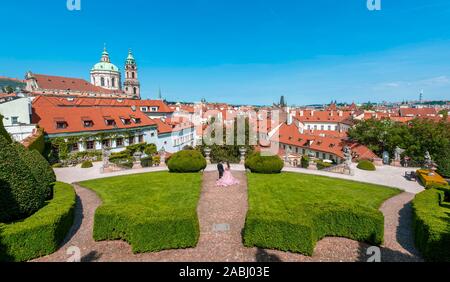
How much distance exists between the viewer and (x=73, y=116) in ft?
105

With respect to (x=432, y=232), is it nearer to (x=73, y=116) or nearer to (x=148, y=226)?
(x=148, y=226)

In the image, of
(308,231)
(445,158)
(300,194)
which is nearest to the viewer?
(308,231)

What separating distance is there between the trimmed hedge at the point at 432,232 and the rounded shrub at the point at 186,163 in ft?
46.1

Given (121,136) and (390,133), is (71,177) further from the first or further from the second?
(390,133)

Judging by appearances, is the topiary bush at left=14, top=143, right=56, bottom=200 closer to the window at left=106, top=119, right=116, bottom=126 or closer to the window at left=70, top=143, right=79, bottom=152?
the window at left=70, top=143, right=79, bottom=152

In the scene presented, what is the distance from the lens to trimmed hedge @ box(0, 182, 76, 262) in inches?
298

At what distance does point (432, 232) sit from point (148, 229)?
31.1 feet

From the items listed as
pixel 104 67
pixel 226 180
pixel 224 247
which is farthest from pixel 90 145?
pixel 104 67

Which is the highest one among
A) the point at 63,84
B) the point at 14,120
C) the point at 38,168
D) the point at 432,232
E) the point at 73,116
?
the point at 63,84

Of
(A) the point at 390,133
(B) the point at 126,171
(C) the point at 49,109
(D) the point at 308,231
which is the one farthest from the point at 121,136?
(A) the point at 390,133

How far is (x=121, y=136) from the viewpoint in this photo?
3475 centimetres

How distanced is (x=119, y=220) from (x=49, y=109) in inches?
1163

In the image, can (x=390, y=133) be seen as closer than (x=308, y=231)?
No
